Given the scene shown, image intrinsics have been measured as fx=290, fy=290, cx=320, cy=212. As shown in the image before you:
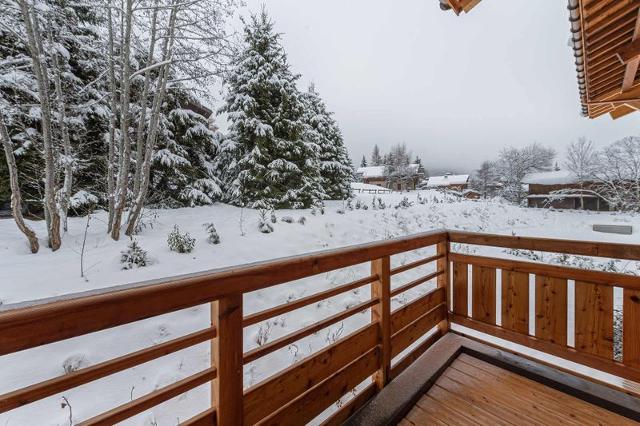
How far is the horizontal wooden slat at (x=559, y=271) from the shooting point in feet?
5.81

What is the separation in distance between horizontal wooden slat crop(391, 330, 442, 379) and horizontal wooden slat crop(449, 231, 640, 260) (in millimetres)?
871

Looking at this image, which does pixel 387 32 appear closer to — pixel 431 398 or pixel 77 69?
pixel 77 69

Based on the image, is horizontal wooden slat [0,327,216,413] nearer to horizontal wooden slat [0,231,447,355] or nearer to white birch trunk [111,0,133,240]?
horizontal wooden slat [0,231,447,355]

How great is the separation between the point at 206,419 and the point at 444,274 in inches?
85.2

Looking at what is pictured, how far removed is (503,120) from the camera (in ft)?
105

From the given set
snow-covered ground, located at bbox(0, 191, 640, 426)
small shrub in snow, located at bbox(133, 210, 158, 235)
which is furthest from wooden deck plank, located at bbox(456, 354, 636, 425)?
small shrub in snow, located at bbox(133, 210, 158, 235)

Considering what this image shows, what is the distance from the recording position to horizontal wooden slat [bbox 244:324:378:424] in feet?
3.99

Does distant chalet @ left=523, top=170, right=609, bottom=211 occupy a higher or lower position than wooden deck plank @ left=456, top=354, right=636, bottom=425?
higher

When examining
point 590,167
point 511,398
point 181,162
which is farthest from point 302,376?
point 590,167

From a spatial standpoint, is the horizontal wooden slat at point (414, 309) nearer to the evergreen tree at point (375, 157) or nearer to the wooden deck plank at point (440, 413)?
the wooden deck plank at point (440, 413)

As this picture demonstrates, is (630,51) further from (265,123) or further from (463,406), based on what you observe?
(265,123)

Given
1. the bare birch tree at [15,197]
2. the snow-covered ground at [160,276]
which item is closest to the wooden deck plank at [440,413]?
the snow-covered ground at [160,276]

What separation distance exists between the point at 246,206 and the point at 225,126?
272 cm

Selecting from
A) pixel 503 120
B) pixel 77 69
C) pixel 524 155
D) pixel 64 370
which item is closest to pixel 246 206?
pixel 77 69
